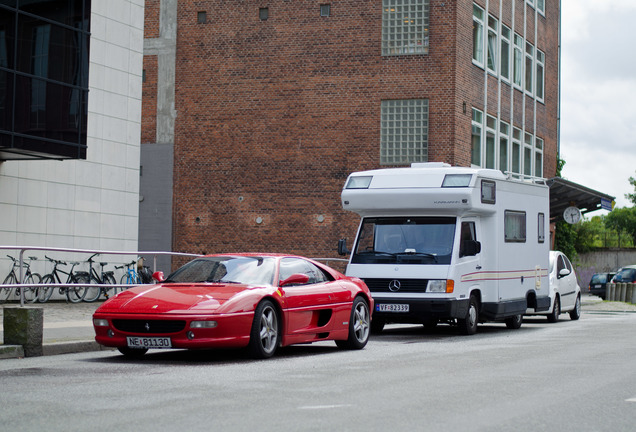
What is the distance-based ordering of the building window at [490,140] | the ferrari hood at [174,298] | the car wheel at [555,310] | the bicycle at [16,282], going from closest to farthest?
1. the ferrari hood at [174,298]
2. the bicycle at [16,282]
3. the car wheel at [555,310]
4. the building window at [490,140]

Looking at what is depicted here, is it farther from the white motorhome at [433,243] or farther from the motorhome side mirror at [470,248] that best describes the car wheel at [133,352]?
the motorhome side mirror at [470,248]

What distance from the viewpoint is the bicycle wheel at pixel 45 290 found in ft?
46.3

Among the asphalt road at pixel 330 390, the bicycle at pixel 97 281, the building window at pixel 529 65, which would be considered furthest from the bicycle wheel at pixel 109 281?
the building window at pixel 529 65

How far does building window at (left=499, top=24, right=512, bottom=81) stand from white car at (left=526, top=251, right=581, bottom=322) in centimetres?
1588

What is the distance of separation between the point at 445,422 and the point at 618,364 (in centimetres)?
569

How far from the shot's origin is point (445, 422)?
7324 millimetres

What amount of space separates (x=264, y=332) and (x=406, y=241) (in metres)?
5.77

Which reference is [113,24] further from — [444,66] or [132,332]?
[132,332]

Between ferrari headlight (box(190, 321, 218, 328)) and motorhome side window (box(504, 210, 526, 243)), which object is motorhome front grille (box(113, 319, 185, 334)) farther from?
motorhome side window (box(504, 210, 526, 243))

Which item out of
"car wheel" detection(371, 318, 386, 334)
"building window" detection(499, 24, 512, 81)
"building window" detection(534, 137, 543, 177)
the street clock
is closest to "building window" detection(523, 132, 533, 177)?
"building window" detection(534, 137, 543, 177)

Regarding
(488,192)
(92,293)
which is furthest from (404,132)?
(92,293)

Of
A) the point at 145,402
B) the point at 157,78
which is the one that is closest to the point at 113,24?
the point at 157,78

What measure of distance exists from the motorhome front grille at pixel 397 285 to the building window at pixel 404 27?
1745 cm

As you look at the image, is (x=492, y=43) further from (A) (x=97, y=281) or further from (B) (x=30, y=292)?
(B) (x=30, y=292)
